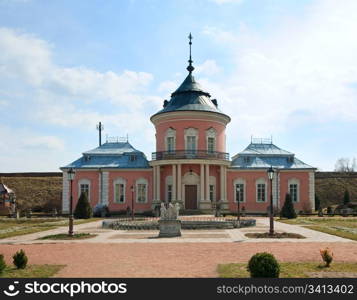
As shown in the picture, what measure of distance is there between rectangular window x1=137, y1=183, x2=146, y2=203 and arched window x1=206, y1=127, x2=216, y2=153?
751cm

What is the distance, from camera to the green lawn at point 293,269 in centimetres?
950

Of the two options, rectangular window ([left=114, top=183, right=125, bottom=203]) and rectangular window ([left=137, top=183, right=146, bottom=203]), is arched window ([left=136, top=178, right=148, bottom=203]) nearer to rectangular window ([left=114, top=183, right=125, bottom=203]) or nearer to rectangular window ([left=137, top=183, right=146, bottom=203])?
rectangular window ([left=137, top=183, right=146, bottom=203])

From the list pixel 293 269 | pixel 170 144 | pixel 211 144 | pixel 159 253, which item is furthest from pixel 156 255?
pixel 211 144

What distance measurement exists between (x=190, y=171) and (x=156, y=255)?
2603cm

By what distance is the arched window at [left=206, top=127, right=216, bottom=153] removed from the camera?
39.8 meters

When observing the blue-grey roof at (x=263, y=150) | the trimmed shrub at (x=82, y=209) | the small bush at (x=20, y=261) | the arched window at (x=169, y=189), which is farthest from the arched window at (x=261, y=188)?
the small bush at (x=20, y=261)

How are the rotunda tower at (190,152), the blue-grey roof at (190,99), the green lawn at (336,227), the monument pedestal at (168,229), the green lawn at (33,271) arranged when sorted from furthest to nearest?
the blue-grey roof at (190,99), the rotunda tower at (190,152), the green lawn at (336,227), the monument pedestal at (168,229), the green lawn at (33,271)

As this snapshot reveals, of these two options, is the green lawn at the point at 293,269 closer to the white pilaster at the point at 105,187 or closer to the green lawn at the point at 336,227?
the green lawn at the point at 336,227

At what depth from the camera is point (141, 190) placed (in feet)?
136

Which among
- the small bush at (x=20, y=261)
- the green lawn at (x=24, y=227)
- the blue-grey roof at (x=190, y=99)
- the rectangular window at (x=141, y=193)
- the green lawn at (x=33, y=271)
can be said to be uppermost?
the blue-grey roof at (x=190, y=99)

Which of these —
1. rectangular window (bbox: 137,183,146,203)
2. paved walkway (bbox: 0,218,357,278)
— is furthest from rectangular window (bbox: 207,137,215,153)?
paved walkway (bbox: 0,218,357,278)

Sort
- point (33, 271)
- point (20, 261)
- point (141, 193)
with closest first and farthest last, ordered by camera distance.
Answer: point (33, 271) < point (20, 261) < point (141, 193)

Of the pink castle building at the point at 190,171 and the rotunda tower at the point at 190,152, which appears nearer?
the rotunda tower at the point at 190,152

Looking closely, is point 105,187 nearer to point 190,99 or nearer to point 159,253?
point 190,99
